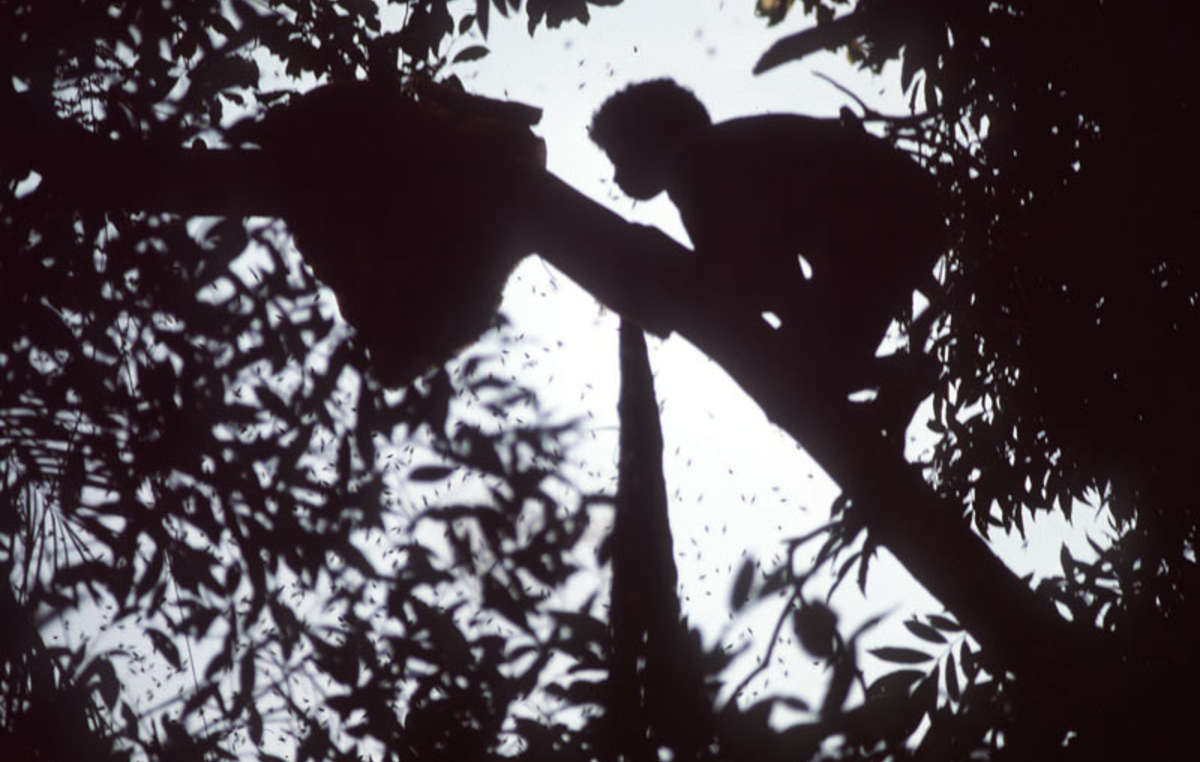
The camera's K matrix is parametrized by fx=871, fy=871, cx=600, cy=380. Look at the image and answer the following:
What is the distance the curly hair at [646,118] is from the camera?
2.75 meters

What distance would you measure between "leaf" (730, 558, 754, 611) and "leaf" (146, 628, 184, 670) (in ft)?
6.54

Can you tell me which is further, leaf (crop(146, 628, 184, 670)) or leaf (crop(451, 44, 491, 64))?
leaf (crop(451, 44, 491, 64))

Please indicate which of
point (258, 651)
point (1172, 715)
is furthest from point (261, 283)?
point (1172, 715)

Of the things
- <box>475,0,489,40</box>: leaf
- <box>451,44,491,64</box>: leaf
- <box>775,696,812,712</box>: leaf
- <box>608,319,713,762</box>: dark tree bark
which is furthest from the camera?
<box>451,44,491,64</box>: leaf

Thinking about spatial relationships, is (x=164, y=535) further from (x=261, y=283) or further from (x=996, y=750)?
(x=996, y=750)

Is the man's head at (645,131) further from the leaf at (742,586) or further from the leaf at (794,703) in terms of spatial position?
the leaf at (794,703)

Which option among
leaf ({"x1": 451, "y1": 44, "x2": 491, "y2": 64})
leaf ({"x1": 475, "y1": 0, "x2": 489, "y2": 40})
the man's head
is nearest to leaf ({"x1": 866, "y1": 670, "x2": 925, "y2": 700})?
the man's head

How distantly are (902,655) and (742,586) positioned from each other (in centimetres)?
92

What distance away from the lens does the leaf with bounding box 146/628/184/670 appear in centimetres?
281

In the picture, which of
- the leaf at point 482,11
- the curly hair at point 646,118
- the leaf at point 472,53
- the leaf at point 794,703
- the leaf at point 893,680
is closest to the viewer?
the leaf at point 794,703

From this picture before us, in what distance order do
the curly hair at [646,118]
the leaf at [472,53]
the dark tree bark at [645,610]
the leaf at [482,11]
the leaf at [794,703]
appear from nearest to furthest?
the leaf at [794,703] → the dark tree bark at [645,610] → the curly hair at [646,118] → the leaf at [482,11] → the leaf at [472,53]

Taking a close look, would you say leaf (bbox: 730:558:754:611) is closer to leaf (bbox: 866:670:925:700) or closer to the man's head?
leaf (bbox: 866:670:925:700)

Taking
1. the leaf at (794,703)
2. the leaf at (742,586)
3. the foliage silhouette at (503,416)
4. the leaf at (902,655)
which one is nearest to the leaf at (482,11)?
the foliage silhouette at (503,416)

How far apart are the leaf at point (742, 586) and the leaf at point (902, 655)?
0.87 meters
